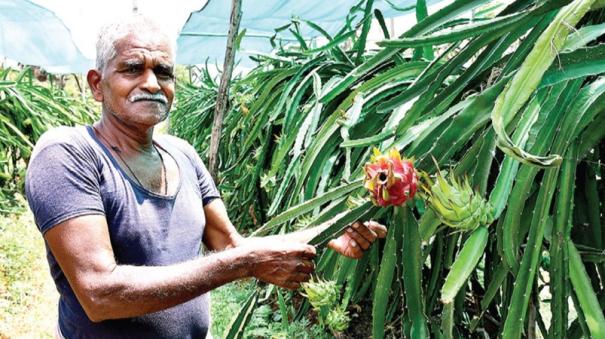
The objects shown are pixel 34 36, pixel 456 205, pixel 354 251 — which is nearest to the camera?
pixel 456 205

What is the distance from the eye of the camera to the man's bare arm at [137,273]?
0.87 m

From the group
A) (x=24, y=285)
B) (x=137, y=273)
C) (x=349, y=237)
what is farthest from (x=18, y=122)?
(x=349, y=237)

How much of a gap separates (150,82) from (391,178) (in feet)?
1.99

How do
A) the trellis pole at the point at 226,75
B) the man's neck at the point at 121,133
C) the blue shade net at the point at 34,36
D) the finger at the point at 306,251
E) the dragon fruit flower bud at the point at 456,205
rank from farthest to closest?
the blue shade net at the point at 34,36 → the trellis pole at the point at 226,75 → the man's neck at the point at 121,133 → the finger at the point at 306,251 → the dragon fruit flower bud at the point at 456,205

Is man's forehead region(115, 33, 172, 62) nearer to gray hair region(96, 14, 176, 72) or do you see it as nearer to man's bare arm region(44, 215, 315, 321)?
gray hair region(96, 14, 176, 72)

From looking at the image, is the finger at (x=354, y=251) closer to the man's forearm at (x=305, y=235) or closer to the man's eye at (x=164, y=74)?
the man's forearm at (x=305, y=235)

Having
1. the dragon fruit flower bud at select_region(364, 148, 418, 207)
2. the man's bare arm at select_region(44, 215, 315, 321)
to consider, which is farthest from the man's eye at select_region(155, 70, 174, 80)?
the dragon fruit flower bud at select_region(364, 148, 418, 207)

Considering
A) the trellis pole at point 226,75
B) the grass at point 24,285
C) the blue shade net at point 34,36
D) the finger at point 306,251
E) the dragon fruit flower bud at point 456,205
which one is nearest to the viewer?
the dragon fruit flower bud at point 456,205

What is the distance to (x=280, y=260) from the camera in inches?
33.6

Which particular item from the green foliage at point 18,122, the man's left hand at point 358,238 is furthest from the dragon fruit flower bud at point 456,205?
the green foliage at point 18,122

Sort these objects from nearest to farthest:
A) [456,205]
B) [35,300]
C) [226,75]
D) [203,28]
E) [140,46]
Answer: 1. [456,205]
2. [140,46]
3. [226,75]
4. [35,300]
5. [203,28]

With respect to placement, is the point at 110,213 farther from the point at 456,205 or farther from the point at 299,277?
the point at 456,205

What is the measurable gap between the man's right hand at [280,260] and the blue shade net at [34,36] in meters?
4.45

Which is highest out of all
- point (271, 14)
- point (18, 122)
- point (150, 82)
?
point (271, 14)
